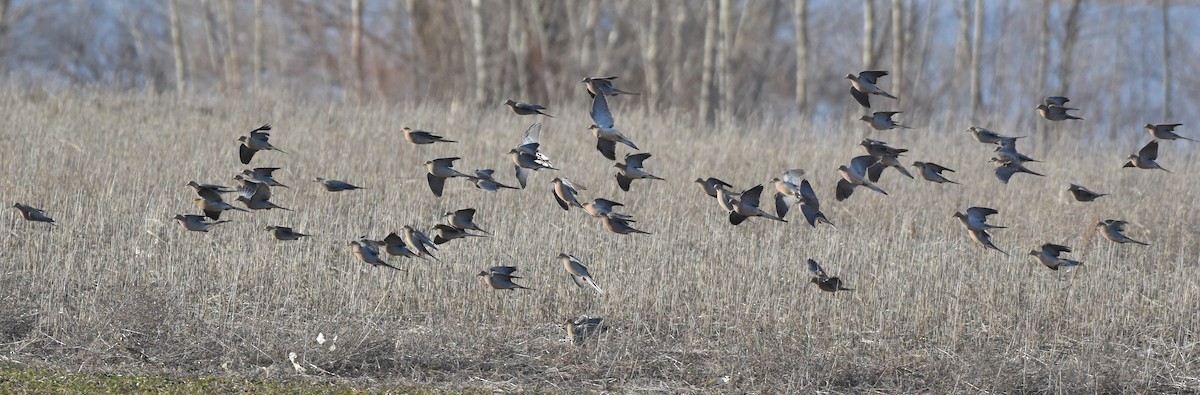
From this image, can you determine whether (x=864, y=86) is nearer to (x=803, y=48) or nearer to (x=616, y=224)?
(x=616, y=224)

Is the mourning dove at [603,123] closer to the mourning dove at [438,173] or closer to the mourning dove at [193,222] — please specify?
the mourning dove at [438,173]

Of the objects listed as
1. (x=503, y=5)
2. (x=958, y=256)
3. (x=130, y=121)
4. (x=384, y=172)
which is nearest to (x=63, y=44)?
(x=503, y=5)

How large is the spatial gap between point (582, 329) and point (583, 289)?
3.37ft

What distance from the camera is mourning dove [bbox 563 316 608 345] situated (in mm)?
7816

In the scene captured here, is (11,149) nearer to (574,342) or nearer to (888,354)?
(574,342)

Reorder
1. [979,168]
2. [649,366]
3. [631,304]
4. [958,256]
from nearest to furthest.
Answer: [649,366] → [631,304] → [958,256] → [979,168]

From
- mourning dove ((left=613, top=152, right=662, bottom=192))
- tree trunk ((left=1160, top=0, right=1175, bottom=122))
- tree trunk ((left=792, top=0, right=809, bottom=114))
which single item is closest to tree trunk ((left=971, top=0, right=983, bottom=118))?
tree trunk ((left=792, top=0, right=809, bottom=114))

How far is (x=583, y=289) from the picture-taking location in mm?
8922

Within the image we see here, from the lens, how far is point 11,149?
515 inches

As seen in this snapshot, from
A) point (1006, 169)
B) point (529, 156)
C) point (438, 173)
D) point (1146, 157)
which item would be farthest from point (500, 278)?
point (1146, 157)

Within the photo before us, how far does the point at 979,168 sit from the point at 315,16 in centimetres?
2379

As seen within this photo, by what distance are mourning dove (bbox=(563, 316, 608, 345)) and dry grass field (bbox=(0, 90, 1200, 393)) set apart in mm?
A: 95

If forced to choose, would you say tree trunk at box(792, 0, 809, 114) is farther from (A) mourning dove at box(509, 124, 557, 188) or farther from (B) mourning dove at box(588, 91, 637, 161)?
(B) mourning dove at box(588, 91, 637, 161)

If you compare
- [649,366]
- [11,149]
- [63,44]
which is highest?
[63,44]
